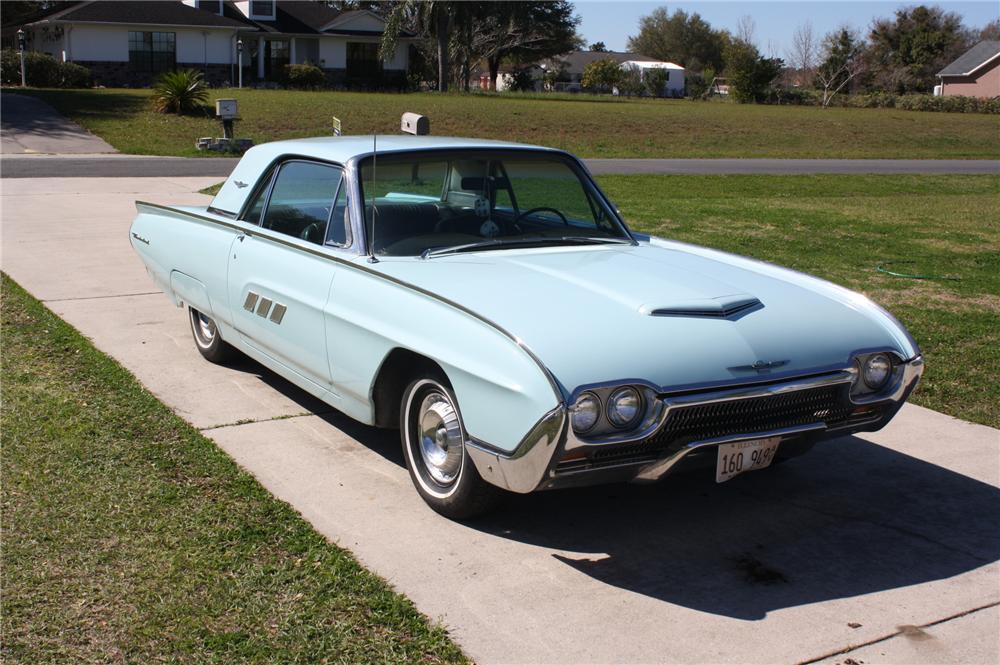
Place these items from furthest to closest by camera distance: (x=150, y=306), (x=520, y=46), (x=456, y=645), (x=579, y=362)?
(x=520, y=46) → (x=150, y=306) → (x=579, y=362) → (x=456, y=645)

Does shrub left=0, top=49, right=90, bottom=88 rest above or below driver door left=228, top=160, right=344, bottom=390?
above

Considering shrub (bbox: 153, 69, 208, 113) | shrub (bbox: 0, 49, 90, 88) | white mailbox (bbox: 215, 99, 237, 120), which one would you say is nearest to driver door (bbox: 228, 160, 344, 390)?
white mailbox (bbox: 215, 99, 237, 120)

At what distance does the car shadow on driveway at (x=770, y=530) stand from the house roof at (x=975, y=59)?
8090cm

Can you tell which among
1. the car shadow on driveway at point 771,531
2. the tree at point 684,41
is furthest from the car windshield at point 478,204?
the tree at point 684,41

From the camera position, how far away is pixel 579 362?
12.2 ft

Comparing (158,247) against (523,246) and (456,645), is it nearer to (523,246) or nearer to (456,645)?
(523,246)

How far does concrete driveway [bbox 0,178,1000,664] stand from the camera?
11.5 feet

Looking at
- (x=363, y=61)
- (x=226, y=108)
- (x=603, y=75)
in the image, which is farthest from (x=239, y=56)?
(x=603, y=75)

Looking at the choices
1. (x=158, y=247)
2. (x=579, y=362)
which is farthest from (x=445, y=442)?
(x=158, y=247)

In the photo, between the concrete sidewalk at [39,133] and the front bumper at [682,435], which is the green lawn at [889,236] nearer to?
the front bumper at [682,435]

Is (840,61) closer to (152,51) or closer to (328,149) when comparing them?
(152,51)

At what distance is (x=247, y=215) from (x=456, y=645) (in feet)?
10.9

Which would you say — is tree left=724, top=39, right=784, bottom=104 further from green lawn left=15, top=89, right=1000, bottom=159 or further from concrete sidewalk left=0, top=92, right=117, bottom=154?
concrete sidewalk left=0, top=92, right=117, bottom=154

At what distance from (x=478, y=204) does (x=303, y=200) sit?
38.0 inches
